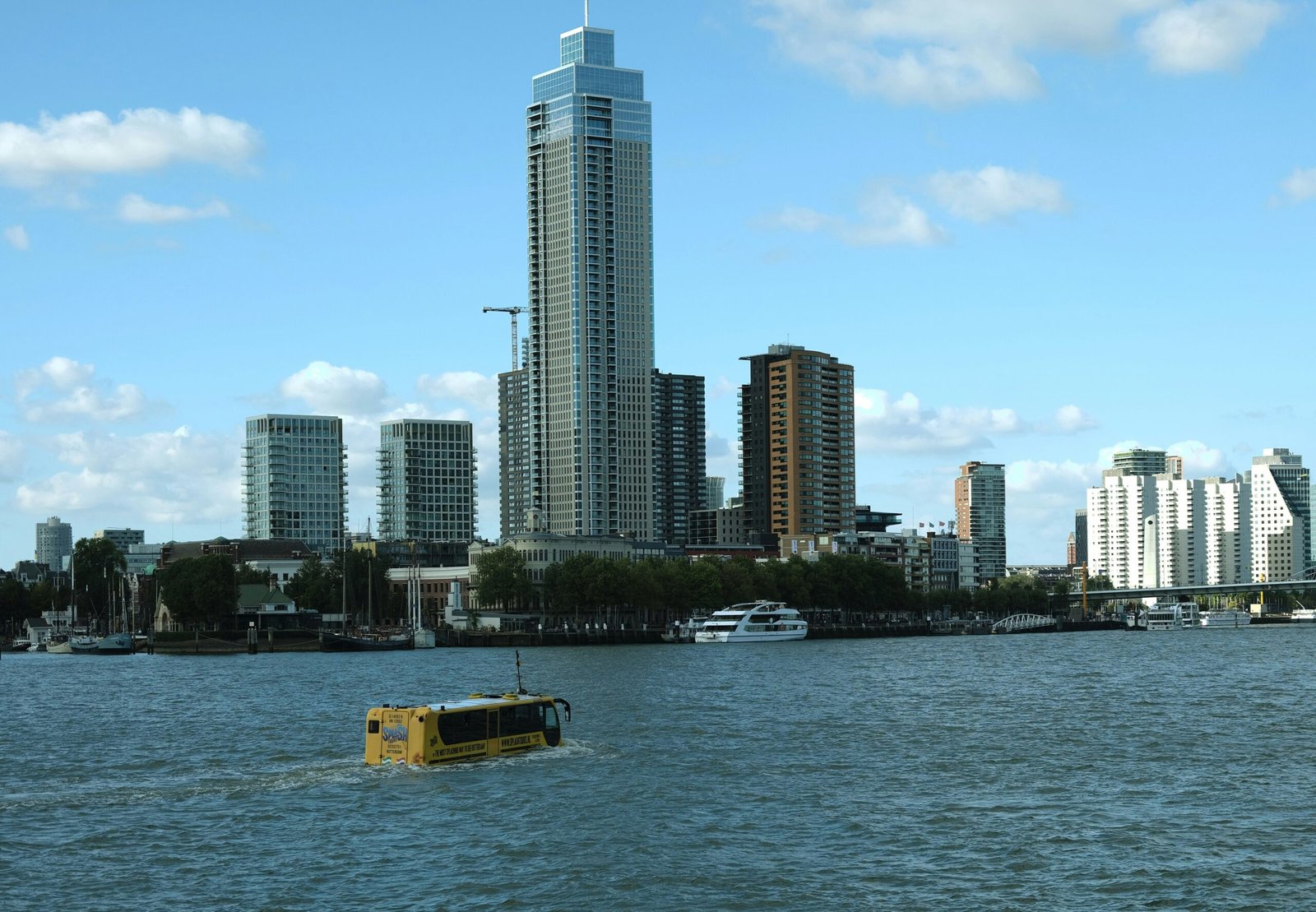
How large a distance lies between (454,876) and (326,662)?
142789 mm

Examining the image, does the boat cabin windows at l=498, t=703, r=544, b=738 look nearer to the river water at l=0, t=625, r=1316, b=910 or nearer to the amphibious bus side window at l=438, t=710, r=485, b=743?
the amphibious bus side window at l=438, t=710, r=485, b=743

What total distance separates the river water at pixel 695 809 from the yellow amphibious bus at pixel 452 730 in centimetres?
94

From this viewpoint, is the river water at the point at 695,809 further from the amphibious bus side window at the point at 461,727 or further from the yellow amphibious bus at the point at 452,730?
the amphibious bus side window at the point at 461,727

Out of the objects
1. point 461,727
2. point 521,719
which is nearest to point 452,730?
point 461,727

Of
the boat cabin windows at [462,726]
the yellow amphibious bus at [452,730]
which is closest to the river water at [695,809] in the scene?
the yellow amphibious bus at [452,730]

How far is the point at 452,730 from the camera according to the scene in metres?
64.9

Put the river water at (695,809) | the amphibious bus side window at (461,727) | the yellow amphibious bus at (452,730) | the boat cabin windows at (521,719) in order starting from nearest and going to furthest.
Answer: the river water at (695,809) → the yellow amphibious bus at (452,730) → the amphibious bus side window at (461,727) → the boat cabin windows at (521,719)

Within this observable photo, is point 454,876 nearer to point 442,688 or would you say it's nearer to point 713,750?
point 713,750

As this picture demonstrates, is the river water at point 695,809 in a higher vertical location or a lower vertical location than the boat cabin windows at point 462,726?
lower

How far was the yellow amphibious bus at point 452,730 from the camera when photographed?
210ft

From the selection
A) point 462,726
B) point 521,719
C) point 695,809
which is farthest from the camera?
point 521,719

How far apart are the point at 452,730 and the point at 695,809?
13812 mm

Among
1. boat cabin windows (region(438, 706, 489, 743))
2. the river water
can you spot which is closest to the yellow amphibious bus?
boat cabin windows (region(438, 706, 489, 743))

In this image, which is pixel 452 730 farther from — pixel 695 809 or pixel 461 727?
pixel 695 809
